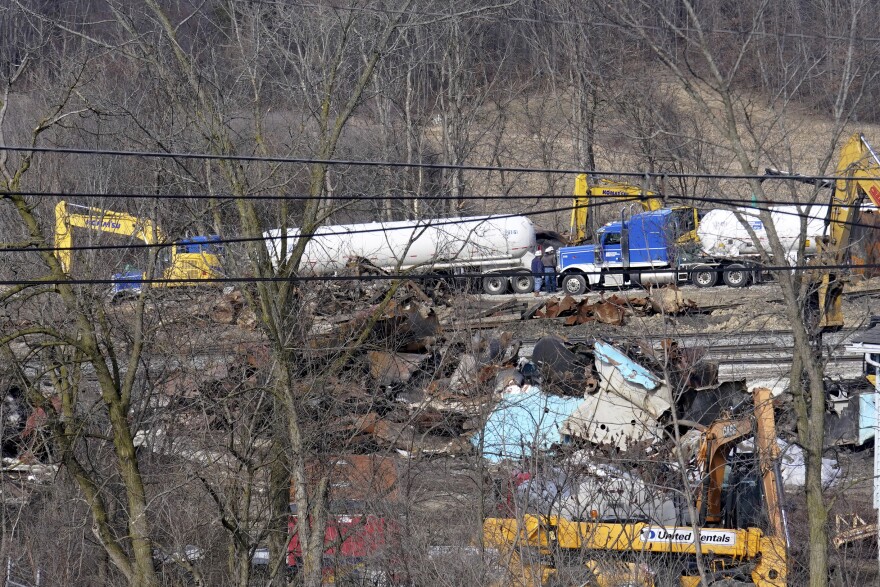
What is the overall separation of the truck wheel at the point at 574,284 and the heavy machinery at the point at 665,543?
1750 cm

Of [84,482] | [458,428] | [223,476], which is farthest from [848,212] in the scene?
[84,482]

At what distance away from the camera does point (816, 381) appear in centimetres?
1085

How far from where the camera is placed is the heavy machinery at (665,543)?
10445mm

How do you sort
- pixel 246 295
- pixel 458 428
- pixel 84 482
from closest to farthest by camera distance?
pixel 84 482 < pixel 246 295 < pixel 458 428

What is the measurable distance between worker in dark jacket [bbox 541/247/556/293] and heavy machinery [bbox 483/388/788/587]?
1873 centimetres

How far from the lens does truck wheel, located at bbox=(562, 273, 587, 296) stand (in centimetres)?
2962

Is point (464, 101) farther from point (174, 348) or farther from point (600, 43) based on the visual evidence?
point (174, 348)

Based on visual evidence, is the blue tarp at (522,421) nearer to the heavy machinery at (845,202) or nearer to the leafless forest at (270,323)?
the leafless forest at (270,323)

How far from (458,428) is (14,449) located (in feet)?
28.0

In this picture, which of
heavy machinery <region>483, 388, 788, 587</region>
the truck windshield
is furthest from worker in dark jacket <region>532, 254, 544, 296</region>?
heavy machinery <region>483, 388, 788, 587</region>

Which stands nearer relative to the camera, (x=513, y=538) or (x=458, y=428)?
(x=513, y=538)

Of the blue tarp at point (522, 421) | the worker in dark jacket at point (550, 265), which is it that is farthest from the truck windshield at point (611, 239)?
the blue tarp at point (522, 421)

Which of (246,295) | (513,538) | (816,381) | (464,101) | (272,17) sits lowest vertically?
(513,538)

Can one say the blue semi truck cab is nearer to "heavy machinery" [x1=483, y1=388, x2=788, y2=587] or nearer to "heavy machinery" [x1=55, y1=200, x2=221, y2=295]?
"heavy machinery" [x1=55, y1=200, x2=221, y2=295]
